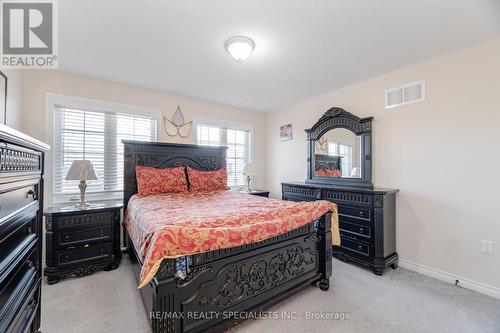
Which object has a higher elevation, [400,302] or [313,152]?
[313,152]

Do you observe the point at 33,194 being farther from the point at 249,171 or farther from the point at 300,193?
the point at 249,171

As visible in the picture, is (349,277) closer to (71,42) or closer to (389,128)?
(389,128)

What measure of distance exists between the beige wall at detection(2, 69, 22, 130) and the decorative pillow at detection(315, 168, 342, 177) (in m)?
3.99

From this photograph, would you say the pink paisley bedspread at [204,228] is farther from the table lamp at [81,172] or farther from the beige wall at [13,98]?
the beige wall at [13,98]

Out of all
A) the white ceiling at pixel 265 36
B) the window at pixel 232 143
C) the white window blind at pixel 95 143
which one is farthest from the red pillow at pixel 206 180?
the white ceiling at pixel 265 36

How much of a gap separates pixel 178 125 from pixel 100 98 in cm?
115

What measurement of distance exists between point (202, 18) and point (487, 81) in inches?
111

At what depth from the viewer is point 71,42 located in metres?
2.24

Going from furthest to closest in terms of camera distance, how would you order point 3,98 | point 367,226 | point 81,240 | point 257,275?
point 367,226, point 81,240, point 3,98, point 257,275

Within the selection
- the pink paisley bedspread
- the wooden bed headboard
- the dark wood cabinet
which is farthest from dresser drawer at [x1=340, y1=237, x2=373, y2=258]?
the wooden bed headboard

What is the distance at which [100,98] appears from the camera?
318 centimetres

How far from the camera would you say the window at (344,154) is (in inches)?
132

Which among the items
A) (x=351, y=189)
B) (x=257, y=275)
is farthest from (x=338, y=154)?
(x=257, y=275)

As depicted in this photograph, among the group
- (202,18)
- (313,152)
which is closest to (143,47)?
(202,18)
